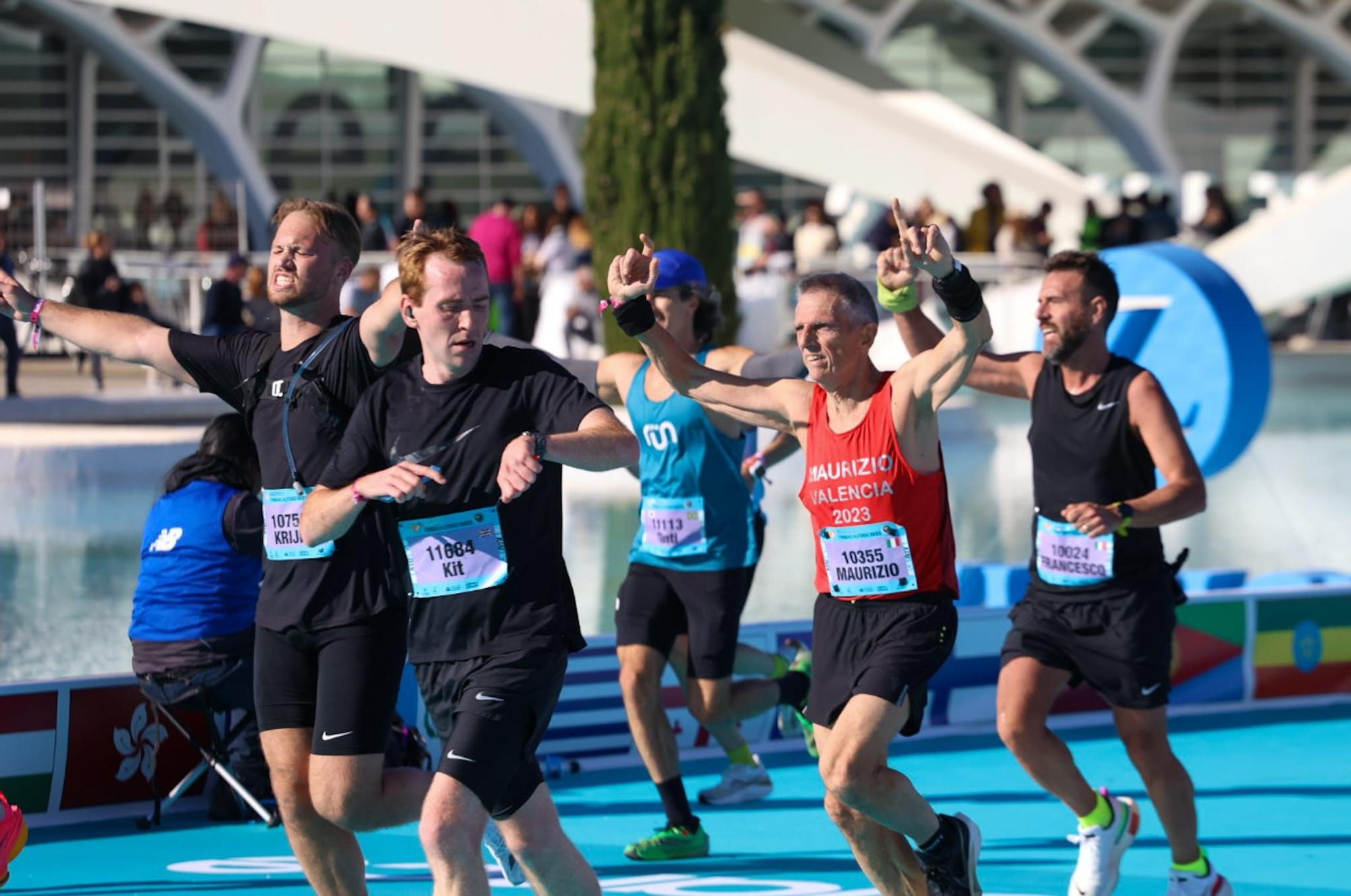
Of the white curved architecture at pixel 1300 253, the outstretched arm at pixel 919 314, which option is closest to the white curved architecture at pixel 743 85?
the white curved architecture at pixel 1300 253

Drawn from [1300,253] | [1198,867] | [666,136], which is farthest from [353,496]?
[1300,253]

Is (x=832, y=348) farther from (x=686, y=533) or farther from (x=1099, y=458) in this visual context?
(x=686, y=533)

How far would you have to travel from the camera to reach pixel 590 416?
4750mm

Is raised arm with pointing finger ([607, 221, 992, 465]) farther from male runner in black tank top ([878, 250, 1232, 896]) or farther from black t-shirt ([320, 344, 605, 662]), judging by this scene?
black t-shirt ([320, 344, 605, 662])

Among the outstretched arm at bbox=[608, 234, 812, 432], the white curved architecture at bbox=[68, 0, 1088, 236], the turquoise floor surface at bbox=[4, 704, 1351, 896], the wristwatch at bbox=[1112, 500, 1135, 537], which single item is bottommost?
the turquoise floor surface at bbox=[4, 704, 1351, 896]

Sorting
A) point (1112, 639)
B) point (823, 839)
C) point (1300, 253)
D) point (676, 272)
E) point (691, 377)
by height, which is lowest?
point (823, 839)

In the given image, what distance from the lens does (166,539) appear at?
690 cm

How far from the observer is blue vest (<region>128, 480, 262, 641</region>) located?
6.85 m

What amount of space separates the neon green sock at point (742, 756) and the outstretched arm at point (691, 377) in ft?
6.02

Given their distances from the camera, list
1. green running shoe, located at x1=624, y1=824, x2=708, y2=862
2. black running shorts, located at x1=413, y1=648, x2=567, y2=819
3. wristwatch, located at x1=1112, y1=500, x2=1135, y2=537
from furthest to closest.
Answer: green running shoe, located at x1=624, y1=824, x2=708, y2=862
wristwatch, located at x1=1112, y1=500, x2=1135, y2=537
black running shorts, located at x1=413, y1=648, x2=567, y2=819

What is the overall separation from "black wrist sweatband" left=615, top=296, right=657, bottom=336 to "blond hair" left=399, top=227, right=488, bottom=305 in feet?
2.12

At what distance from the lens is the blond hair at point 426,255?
15.6ft

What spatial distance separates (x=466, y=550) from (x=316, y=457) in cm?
56

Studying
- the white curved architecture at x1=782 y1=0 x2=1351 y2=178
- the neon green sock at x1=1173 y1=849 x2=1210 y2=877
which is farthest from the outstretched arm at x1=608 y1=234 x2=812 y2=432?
the white curved architecture at x1=782 y1=0 x2=1351 y2=178
